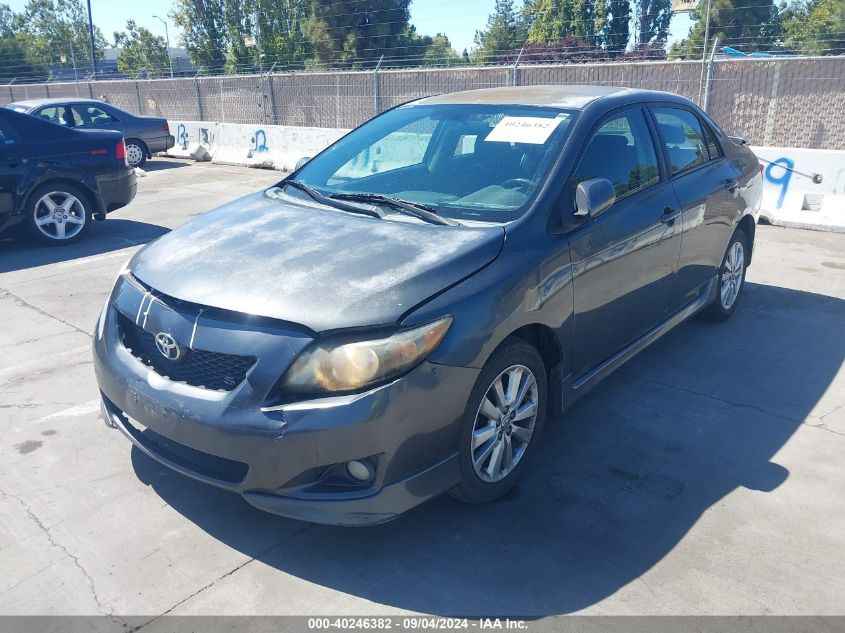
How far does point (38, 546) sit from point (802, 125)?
16.9m

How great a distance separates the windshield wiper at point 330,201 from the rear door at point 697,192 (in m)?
2.02

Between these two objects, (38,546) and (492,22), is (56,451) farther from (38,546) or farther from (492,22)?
(492,22)

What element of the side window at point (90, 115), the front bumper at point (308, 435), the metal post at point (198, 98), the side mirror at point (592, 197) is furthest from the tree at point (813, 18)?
the front bumper at point (308, 435)

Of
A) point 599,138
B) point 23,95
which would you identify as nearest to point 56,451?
point 599,138

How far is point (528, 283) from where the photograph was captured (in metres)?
3.29

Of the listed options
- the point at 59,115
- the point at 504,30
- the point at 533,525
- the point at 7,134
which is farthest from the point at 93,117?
the point at 504,30

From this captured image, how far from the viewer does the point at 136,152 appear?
15.7m

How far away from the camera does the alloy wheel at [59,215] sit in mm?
8273

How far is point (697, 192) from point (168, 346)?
11.4 ft

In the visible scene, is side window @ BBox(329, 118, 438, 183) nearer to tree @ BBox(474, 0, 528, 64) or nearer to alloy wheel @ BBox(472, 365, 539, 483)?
alloy wheel @ BBox(472, 365, 539, 483)

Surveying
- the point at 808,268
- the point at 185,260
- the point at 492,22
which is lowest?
the point at 808,268

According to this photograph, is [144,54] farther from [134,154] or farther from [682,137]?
[682,137]

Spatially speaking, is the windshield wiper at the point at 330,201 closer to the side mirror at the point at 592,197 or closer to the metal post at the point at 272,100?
the side mirror at the point at 592,197

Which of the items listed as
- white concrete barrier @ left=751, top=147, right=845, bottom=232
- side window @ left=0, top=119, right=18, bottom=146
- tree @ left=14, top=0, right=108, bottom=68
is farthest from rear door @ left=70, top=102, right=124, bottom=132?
tree @ left=14, top=0, right=108, bottom=68
